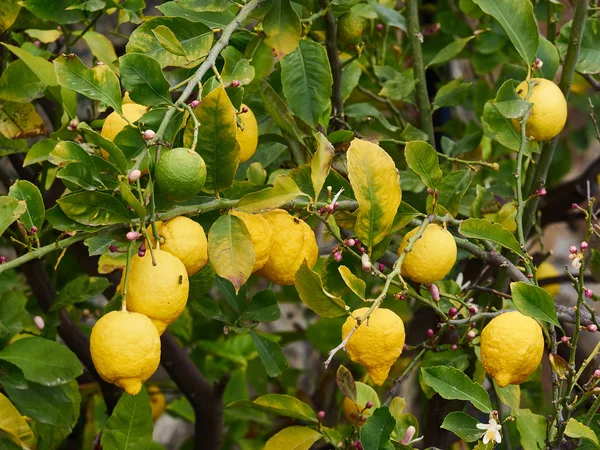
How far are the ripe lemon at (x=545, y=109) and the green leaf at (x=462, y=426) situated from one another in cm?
37

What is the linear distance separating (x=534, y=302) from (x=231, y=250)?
315 mm

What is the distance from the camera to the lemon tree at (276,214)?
779 mm

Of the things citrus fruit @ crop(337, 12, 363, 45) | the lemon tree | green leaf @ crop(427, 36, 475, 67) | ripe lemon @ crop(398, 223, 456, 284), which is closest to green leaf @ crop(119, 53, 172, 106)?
the lemon tree

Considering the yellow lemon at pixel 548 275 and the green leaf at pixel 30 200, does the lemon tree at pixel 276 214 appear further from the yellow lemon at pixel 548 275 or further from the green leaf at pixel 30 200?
the yellow lemon at pixel 548 275

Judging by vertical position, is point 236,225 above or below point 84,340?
above

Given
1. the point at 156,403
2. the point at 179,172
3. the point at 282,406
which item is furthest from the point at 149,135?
the point at 156,403

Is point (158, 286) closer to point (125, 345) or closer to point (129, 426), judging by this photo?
point (125, 345)

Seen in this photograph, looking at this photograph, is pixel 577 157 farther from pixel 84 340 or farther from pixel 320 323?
pixel 84 340

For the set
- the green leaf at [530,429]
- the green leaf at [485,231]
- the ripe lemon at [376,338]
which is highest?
the green leaf at [485,231]

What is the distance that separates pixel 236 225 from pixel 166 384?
101 cm

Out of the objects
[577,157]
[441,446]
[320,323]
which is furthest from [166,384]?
[577,157]

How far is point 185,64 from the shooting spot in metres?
0.91

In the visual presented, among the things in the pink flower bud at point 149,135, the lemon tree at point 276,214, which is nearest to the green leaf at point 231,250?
the lemon tree at point 276,214

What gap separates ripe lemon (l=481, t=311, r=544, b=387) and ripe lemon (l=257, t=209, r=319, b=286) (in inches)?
8.7
